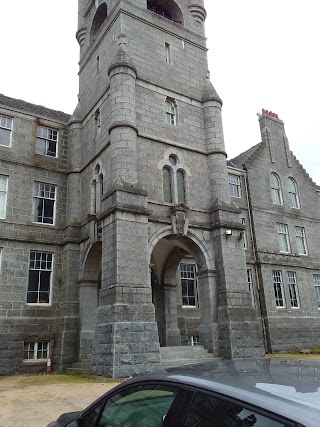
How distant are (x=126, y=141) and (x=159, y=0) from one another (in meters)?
11.2

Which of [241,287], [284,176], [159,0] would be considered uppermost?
[159,0]

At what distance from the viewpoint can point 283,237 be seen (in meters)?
25.2

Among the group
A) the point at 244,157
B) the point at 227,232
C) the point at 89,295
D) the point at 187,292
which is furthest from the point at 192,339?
the point at 244,157

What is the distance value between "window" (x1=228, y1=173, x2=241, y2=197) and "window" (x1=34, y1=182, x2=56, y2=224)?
36.4ft

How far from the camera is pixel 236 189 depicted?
24547 mm

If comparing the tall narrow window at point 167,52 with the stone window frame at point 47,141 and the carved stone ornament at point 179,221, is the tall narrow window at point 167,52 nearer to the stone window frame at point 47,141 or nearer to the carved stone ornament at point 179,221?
the stone window frame at point 47,141

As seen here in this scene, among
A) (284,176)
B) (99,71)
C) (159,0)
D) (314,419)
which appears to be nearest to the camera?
(314,419)

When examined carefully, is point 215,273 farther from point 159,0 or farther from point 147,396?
point 159,0

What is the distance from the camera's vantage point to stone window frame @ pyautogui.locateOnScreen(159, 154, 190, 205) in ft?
55.1

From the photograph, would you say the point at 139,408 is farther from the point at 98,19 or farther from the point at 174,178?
the point at 98,19

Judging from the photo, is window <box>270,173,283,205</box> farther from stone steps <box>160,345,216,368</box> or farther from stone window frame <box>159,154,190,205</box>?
stone steps <box>160,345,216,368</box>

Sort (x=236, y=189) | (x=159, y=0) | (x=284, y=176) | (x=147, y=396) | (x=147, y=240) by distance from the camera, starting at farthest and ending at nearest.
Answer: (x=284, y=176), (x=236, y=189), (x=159, y=0), (x=147, y=240), (x=147, y=396)

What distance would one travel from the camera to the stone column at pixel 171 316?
18266 millimetres

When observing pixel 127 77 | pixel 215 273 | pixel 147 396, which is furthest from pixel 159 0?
pixel 147 396
